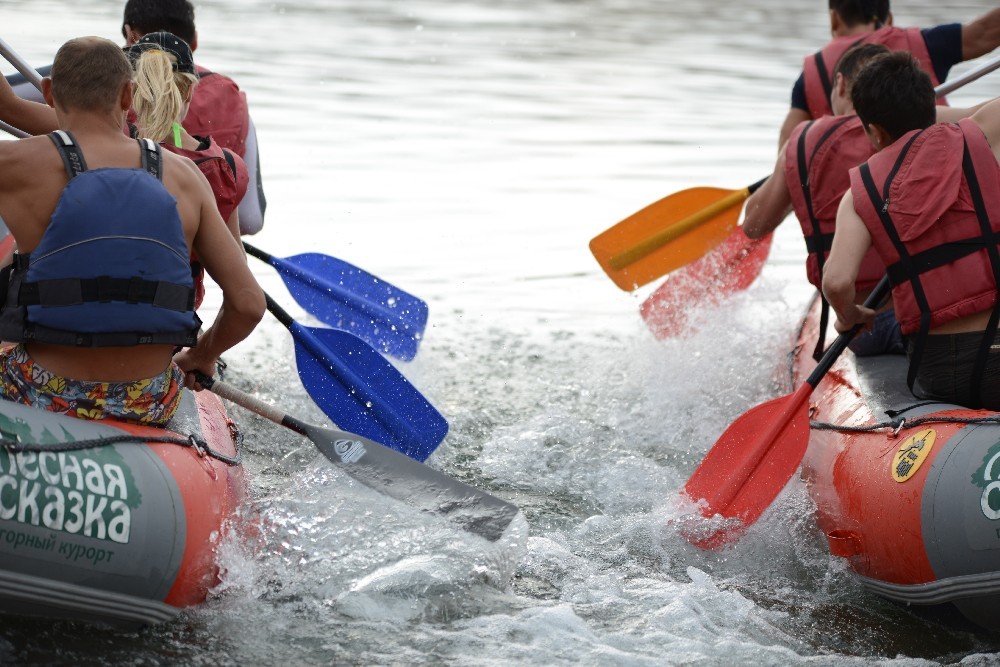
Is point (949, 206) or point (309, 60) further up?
point (949, 206)

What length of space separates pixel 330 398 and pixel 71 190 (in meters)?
1.88

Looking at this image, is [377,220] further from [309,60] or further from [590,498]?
[309,60]

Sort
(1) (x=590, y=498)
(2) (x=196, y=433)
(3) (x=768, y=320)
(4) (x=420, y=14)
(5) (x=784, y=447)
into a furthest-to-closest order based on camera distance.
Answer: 1. (4) (x=420, y=14)
2. (3) (x=768, y=320)
3. (1) (x=590, y=498)
4. (5) (x=784, y=447)
5. (2) (x=196, y=433)

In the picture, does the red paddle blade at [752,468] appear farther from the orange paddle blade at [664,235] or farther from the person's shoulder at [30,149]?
the person's shoulder at [30,149]

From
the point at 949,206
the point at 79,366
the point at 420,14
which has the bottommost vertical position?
the point at 420,14

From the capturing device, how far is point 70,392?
10.8 feet

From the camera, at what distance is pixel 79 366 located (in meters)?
3.28

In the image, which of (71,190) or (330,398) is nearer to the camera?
(71,190)

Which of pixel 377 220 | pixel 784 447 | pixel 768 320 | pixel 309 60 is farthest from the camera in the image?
pixel 309 60

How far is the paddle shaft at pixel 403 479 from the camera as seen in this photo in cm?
400

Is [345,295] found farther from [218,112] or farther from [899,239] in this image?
[899,239]

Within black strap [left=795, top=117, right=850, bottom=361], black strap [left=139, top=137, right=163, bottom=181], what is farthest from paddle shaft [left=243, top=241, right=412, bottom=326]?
black strap [left=139, top=137, right=163, bottom=181]

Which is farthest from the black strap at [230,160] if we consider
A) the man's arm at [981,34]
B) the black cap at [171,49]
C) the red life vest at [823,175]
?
the man's arm at [981,34]

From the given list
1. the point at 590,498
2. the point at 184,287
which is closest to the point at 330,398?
the point at 590,498
